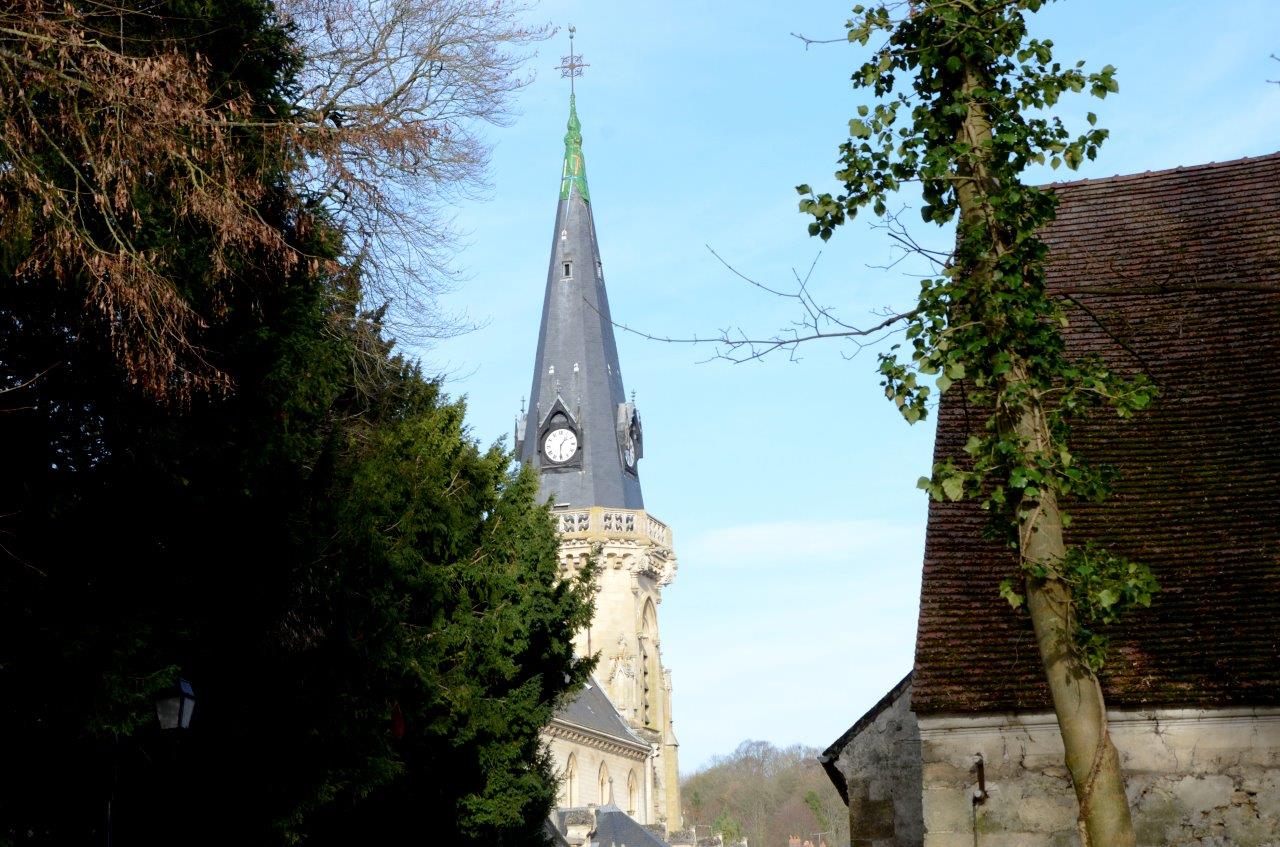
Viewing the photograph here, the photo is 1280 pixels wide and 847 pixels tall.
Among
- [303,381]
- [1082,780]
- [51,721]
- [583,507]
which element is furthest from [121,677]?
[583,507]

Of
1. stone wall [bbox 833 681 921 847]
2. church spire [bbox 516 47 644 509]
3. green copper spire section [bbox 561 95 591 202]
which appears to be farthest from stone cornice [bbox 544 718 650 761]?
stone wall [bbox 833 681 921 847]

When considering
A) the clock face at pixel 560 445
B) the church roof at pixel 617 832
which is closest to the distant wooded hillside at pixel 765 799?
the clock face at pixel 560 445

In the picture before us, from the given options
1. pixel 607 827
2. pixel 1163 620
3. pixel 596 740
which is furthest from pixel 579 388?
pixel 1163 620

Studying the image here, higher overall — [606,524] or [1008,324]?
[606,524]

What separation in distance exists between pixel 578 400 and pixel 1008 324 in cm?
5262

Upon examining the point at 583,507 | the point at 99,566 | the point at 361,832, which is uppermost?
the point at 583,507

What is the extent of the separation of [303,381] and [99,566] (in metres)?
2.89

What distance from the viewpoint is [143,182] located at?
8539 mm

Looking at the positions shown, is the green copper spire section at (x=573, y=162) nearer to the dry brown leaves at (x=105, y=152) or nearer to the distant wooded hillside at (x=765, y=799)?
the distant wooded hillside at (x=765, y=799)

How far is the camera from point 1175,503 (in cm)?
1079

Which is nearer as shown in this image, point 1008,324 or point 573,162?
point 1008,324

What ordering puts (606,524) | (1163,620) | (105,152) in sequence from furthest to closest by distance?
1. (606,524)
2. (1163,620)
3. (105,152)

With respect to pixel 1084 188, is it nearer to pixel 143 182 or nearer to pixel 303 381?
pixel 303 381

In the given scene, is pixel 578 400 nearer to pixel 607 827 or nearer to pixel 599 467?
pixel 599 467
